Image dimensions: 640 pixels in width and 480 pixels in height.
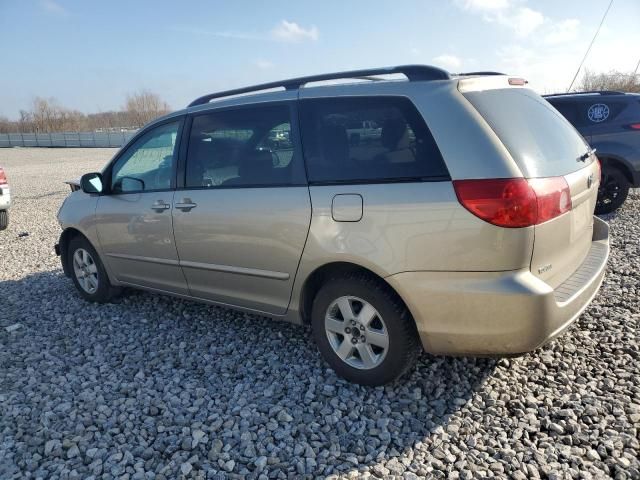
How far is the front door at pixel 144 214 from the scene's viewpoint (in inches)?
152

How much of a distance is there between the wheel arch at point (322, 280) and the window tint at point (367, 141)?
528 mm

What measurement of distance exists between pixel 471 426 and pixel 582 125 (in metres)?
6.19

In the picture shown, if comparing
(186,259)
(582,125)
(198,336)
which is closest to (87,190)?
(186,259)

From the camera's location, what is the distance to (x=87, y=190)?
4.43 meters

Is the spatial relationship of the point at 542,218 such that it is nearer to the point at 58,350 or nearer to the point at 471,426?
the point at 471,426

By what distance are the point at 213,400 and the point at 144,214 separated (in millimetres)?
1734

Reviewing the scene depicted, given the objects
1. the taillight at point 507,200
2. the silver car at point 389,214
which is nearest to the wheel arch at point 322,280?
the silver car at point 389,214

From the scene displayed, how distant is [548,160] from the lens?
264 centimetres

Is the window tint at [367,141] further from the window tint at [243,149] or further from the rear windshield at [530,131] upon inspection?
the rear windshield at [530,131]

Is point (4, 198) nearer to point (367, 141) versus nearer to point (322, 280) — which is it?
point (322, 280)

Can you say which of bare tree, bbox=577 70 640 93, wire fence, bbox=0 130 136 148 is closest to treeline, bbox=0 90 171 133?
wire fence, bbox=0 130 136 148

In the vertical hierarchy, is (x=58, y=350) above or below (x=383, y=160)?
below

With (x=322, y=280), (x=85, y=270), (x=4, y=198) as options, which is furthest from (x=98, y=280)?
(x=4, y=198)

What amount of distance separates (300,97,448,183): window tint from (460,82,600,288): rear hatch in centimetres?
34
